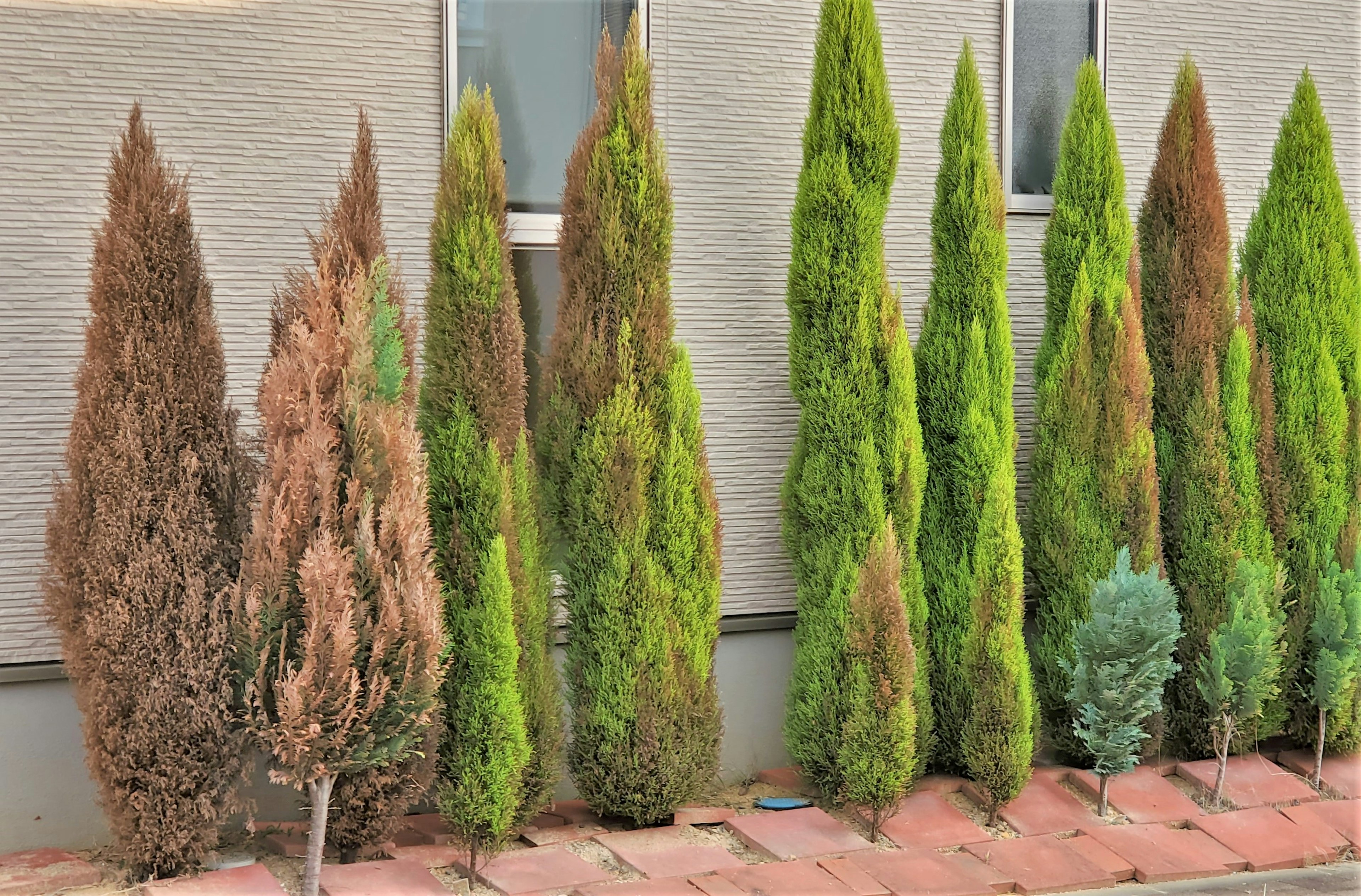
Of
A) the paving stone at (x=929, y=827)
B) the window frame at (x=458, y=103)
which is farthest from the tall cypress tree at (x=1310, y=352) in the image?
the window frame at (x=458, y=103)

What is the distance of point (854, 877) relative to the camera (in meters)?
5.03

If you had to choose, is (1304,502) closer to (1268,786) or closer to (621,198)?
(1268,786)

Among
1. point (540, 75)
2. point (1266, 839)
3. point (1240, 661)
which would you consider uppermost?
point (540, 75)

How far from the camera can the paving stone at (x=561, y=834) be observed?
5.15 m

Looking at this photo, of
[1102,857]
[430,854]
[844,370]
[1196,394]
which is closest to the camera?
[430,854]

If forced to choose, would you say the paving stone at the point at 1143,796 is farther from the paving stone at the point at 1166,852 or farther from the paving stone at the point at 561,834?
the paving stone at the point at 561,834

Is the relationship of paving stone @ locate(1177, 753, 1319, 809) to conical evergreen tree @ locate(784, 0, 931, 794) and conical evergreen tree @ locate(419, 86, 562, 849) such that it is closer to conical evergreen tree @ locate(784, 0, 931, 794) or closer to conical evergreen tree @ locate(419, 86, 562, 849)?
conical evergreen tree @ locate(784, 0, 931, 794)

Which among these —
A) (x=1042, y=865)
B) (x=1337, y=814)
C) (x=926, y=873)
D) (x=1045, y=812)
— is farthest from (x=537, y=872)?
(x=1337, y=814)

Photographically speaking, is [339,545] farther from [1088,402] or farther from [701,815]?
[1088,402]

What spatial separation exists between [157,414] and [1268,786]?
5.50 m

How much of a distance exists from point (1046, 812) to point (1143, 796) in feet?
1.95

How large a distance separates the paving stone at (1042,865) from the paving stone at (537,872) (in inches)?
67.0

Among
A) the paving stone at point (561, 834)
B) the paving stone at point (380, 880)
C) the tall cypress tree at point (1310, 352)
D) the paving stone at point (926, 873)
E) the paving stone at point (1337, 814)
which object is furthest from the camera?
the tall cypress tree at point (1310, 352)

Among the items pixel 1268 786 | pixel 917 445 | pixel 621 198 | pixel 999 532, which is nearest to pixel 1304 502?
pixel 1268 786
